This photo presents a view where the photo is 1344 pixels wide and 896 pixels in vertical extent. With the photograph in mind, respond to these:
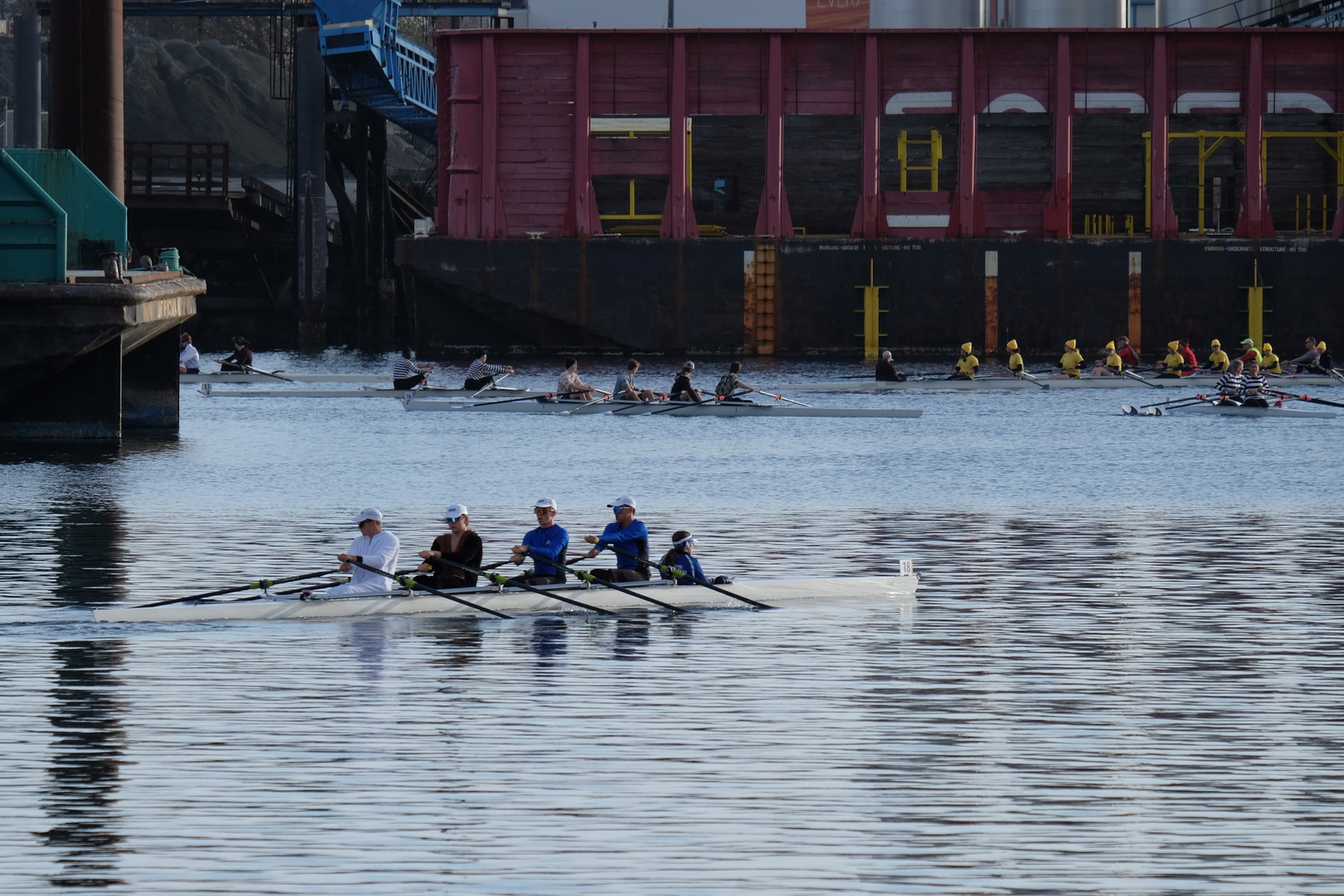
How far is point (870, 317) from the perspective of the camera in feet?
211

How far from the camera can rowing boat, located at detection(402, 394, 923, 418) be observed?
42.5 meters

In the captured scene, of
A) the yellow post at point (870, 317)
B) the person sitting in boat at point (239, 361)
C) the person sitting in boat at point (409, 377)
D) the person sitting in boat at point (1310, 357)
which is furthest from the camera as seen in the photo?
the yellow post at point (870, 317)

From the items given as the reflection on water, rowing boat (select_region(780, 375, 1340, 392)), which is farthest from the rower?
rowing boat (select_region(780, 375, 1340, 392))

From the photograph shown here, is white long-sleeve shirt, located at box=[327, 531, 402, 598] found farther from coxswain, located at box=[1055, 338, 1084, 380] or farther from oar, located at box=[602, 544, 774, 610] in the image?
coxswain, located at box=[1055, 338, 1084, 380]

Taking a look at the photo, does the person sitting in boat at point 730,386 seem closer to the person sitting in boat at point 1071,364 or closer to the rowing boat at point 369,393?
the rowing boat at point 369,393

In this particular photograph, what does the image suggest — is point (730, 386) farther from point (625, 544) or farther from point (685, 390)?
point (625, 544)

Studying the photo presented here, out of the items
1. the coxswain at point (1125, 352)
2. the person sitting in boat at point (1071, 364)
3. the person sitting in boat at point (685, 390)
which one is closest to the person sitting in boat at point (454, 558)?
the person sitting in boat at point (685, 390)

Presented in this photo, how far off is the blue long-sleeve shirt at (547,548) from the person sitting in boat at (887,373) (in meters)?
31.7

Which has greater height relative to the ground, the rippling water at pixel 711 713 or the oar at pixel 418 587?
the oar at pixel 418 587

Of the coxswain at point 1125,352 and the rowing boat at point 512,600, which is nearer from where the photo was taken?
the rowing boat at point 512,600

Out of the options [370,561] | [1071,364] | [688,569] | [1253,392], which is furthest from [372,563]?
[1071,364]

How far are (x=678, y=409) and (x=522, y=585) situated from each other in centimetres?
2473

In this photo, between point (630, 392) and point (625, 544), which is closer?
point (625, 544)

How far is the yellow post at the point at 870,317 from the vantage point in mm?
63969
